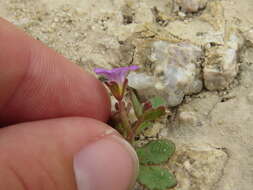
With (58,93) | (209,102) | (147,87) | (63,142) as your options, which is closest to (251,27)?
(209,102)

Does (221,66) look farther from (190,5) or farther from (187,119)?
(190,5)

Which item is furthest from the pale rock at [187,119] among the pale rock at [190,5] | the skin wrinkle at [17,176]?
the skin wrinkle at [17,176]

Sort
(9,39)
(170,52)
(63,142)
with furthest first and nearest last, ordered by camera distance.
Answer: (170,52) < (9,39) < (63,142)

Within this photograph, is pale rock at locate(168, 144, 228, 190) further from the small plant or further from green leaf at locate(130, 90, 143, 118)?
green leaf at locate(130, 90, 143, 118)

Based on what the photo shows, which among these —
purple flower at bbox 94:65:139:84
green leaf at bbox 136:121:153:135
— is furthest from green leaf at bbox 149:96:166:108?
purple flower at bbox 94:65:139:84

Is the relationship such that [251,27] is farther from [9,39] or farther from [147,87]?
[9,39]

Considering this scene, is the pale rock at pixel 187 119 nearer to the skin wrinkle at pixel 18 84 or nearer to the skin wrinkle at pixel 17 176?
the skin wrinkle at pixel 18 84

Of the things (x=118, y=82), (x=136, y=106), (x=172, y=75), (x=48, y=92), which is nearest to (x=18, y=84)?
(x=48, y=92)
